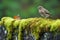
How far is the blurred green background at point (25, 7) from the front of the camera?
46.1 ft

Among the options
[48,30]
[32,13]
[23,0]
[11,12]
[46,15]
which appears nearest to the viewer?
[48,30]

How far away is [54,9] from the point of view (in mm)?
14039

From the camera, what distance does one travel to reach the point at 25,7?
15.2m

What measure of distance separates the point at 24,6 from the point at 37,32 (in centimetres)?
832

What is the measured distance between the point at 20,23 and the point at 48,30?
2.91ft

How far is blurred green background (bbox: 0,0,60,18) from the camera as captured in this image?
14.0m

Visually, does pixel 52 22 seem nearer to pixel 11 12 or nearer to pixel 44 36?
pixel 44 36

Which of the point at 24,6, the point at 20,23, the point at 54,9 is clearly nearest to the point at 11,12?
the point at 24,6

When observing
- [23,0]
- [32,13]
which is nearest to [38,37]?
[32,13]

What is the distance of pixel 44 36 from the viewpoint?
7.04 meters

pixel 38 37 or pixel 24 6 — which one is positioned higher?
pixel 24 6

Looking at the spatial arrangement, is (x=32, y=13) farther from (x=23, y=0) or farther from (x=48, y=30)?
(x=48, y=30)

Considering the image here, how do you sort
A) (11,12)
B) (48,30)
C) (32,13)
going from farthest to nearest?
(11,12), (32,13), (48,30)

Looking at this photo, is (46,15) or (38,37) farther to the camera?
(46,15)
